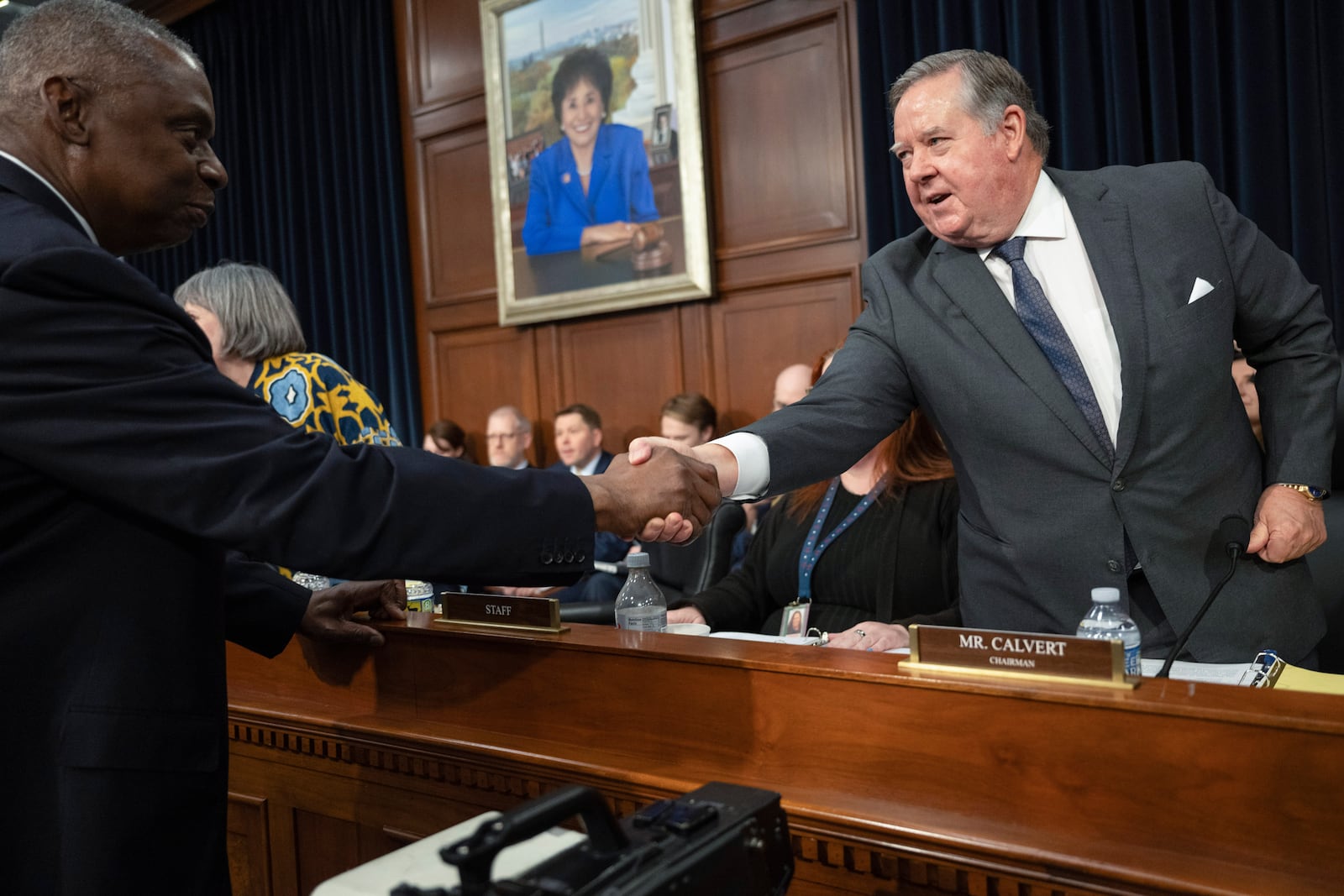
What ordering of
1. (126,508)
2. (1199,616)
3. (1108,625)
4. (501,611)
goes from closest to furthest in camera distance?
(126,508)
(1199,616)
(1108,625)
(501,611)

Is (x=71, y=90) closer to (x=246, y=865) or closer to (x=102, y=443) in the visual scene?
(x=102, y=443)

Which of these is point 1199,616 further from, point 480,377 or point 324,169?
point 324,169

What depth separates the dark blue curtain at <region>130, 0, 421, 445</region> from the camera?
7.18 meters

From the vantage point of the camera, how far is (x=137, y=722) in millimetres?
1229

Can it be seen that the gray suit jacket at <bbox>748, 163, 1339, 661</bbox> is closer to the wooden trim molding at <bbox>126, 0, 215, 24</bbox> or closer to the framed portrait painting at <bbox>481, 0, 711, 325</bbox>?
the framed portrait painting at <bbox>481, 0, 711, 325</bbox>

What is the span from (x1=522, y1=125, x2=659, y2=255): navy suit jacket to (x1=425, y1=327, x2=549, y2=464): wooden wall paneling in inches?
Answer: 24.8

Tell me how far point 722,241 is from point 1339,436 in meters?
3.86

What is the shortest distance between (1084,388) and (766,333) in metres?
4.02

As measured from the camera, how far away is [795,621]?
2.50 metres

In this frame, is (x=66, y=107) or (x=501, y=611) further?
(x=501, y=611)

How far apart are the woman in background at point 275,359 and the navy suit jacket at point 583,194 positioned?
3.15 meters

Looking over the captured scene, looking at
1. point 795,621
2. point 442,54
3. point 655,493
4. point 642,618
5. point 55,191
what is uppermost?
point 442,54

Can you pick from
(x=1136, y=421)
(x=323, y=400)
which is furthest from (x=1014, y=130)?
(x=323, y=400)

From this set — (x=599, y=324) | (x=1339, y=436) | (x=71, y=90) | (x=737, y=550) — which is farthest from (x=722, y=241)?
(x=71, y=90)
